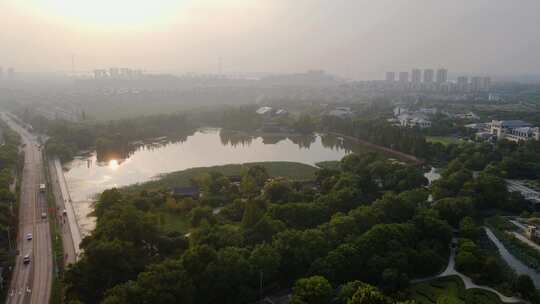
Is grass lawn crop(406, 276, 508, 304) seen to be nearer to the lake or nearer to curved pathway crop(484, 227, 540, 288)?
curved pathway crop(484, 227, 540, 288)

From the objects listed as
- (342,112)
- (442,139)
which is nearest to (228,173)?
(442,139)

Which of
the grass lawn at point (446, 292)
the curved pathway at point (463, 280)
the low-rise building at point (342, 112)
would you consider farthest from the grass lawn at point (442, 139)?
the grass lawn at point (446, 292)

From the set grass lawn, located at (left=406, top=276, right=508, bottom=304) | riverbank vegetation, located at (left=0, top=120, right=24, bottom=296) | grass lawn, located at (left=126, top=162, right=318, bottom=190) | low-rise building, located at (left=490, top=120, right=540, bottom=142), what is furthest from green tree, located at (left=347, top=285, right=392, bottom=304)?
low-rise building, located at (left=490, top=120, right=540, bottom=142)

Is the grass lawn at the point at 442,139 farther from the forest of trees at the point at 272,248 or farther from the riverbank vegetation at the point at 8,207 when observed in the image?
the riverbank vegetation at the point at 8,207

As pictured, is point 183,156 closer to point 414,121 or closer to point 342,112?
point 414,121

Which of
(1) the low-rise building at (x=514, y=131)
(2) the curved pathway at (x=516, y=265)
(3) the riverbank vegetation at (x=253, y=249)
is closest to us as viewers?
(3) the riverbank vegetation at (x=253, y=249)

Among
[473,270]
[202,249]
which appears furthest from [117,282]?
[473,270]

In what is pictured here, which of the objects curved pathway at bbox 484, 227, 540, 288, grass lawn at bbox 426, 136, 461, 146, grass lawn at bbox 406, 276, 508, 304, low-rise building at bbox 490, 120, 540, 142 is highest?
low-rise building at bbox 490, 120, 540, 142
